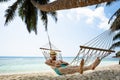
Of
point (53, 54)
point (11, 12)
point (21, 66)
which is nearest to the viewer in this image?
point (53, 54)

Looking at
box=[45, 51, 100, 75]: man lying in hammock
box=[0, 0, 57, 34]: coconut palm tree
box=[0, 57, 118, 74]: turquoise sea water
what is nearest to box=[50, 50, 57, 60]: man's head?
box=[45, 51, 100, 75]: man lying in hammock

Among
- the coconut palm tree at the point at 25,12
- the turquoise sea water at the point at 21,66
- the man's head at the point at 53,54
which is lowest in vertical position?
the turquoise sea water at the point at 21,66

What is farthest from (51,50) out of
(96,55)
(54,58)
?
(96,55)

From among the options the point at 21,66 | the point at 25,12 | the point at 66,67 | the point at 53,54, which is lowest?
the point at 21,66

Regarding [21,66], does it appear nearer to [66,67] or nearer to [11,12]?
[11,12]

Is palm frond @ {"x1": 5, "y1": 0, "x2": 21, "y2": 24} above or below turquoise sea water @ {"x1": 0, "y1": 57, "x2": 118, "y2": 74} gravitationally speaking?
above

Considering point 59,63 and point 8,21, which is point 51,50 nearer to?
point 59,63

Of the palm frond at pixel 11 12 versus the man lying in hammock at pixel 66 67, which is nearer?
the man lying in hammock at pixel 66 67

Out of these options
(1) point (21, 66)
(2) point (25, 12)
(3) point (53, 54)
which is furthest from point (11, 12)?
(1) point (21, 66)

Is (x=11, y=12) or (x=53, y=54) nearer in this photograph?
(x=53, y=54)

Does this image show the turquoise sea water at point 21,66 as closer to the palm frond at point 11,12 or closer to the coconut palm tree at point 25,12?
the coconut palm tree at point 25,12

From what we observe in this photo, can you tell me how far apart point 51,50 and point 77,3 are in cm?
734

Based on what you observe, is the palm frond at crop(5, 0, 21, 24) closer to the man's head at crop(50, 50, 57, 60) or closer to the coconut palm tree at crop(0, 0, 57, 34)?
the coconut palm tree at crop(0, 0, 57, 34)

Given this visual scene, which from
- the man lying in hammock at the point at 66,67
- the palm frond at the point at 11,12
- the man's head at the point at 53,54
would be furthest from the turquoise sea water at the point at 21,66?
the man lying in hammock at the point at 66,67
